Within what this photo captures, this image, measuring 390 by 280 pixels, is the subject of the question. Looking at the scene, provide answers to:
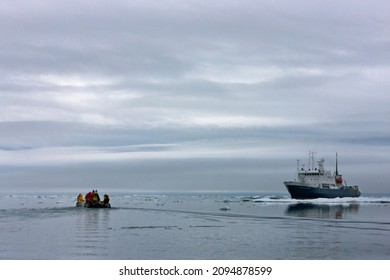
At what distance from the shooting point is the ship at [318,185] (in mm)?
90375

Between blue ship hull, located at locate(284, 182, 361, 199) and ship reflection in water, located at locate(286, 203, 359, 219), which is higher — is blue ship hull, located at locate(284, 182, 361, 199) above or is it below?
above

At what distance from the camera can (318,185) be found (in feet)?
306

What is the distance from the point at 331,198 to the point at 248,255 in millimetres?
77210

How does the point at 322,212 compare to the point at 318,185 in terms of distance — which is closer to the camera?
the point at 322,212

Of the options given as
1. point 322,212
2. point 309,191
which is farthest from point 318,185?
point 322,212

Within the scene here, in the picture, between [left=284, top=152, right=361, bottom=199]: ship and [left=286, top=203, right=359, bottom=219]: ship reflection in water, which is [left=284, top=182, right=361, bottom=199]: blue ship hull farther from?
[left=286, top=203, right=359, bottom=219]: ship reflection in water

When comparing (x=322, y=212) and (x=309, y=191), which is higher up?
(x=309, y=191)

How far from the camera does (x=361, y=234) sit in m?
26.6

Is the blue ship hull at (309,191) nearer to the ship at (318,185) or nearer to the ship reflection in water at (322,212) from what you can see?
the ship at (318,185)

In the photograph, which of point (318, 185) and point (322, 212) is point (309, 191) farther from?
point (322, 212)

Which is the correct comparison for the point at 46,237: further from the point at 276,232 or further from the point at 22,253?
the point at 276,232

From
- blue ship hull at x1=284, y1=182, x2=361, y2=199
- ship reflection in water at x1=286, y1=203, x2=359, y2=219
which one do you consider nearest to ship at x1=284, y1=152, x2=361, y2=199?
blue ship hull at x1=284, y1=182, x2=361, y2=199

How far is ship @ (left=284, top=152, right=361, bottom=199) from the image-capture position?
Answer: 297 feet
